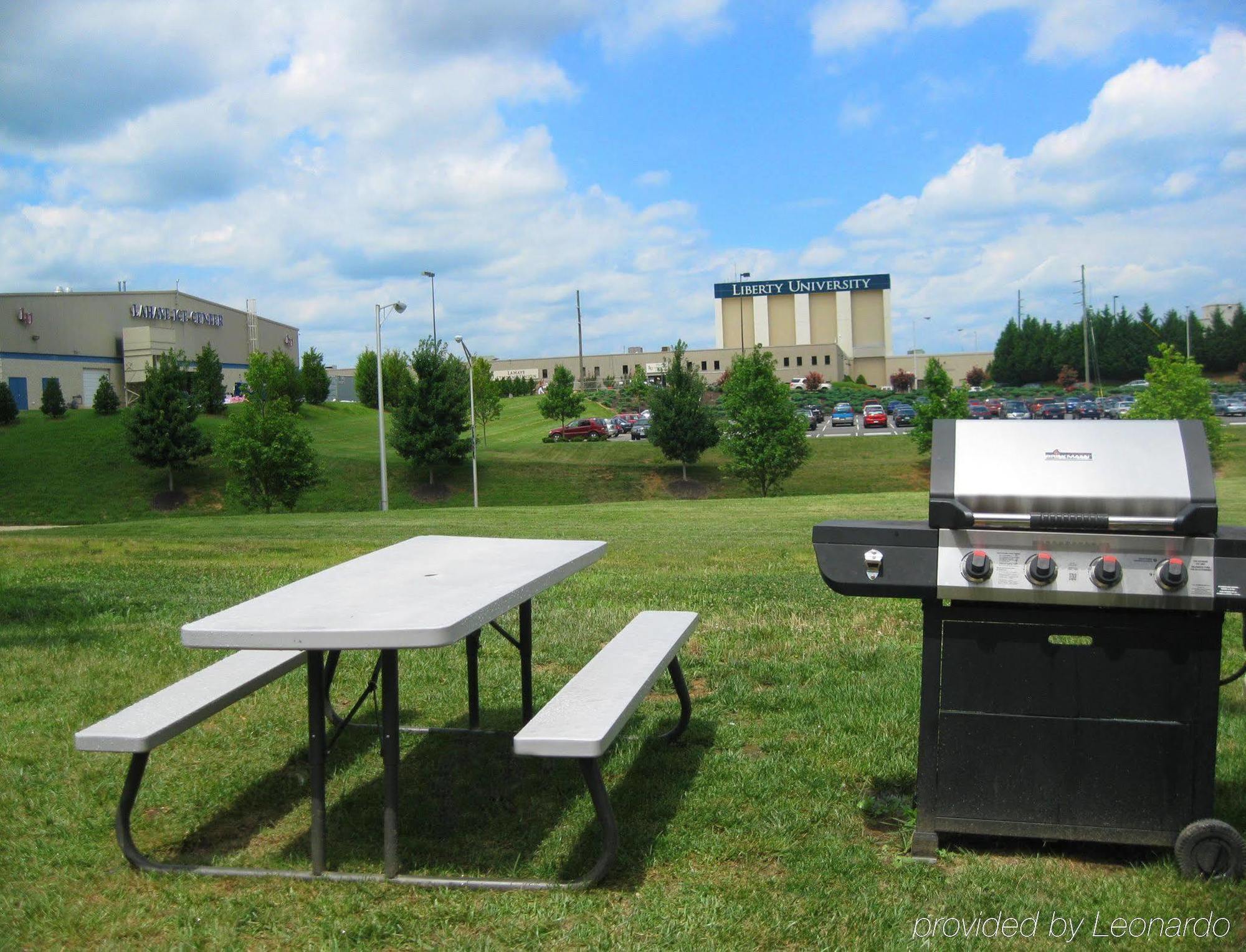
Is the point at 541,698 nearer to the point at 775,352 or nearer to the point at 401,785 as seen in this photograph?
the point at 401,785

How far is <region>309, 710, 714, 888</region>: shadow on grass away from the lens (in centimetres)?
388

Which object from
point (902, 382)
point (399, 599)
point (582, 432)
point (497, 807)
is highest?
point (902, 382)

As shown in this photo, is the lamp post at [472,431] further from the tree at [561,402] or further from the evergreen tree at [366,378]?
the evergreen tree at [366,378]

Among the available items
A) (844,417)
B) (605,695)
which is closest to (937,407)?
(844,417)

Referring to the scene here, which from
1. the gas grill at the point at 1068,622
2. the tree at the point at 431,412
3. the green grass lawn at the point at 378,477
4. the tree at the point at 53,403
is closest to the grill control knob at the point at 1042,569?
the gas grill at the point at 1068,622

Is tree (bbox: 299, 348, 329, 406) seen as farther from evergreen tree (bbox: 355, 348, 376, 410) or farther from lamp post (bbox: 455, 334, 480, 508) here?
lamp post (bbox: 455, 334, 480, 508)

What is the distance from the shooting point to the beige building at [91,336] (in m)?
66.3

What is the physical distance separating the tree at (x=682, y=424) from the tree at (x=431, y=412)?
825 cm

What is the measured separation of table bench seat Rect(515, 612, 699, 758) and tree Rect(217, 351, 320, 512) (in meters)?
32.9

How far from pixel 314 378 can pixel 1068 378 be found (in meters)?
74.4

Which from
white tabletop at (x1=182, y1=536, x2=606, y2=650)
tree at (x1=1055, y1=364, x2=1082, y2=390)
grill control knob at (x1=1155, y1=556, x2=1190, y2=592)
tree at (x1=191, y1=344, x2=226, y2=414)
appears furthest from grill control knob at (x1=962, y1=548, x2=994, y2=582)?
tree at (x1=1055, y1=364, x2=1082, y2=390)

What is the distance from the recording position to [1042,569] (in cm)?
345

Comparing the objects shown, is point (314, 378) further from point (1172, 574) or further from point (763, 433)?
point (1172, 574)

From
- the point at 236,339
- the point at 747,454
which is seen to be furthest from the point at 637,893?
the point at 236,339
